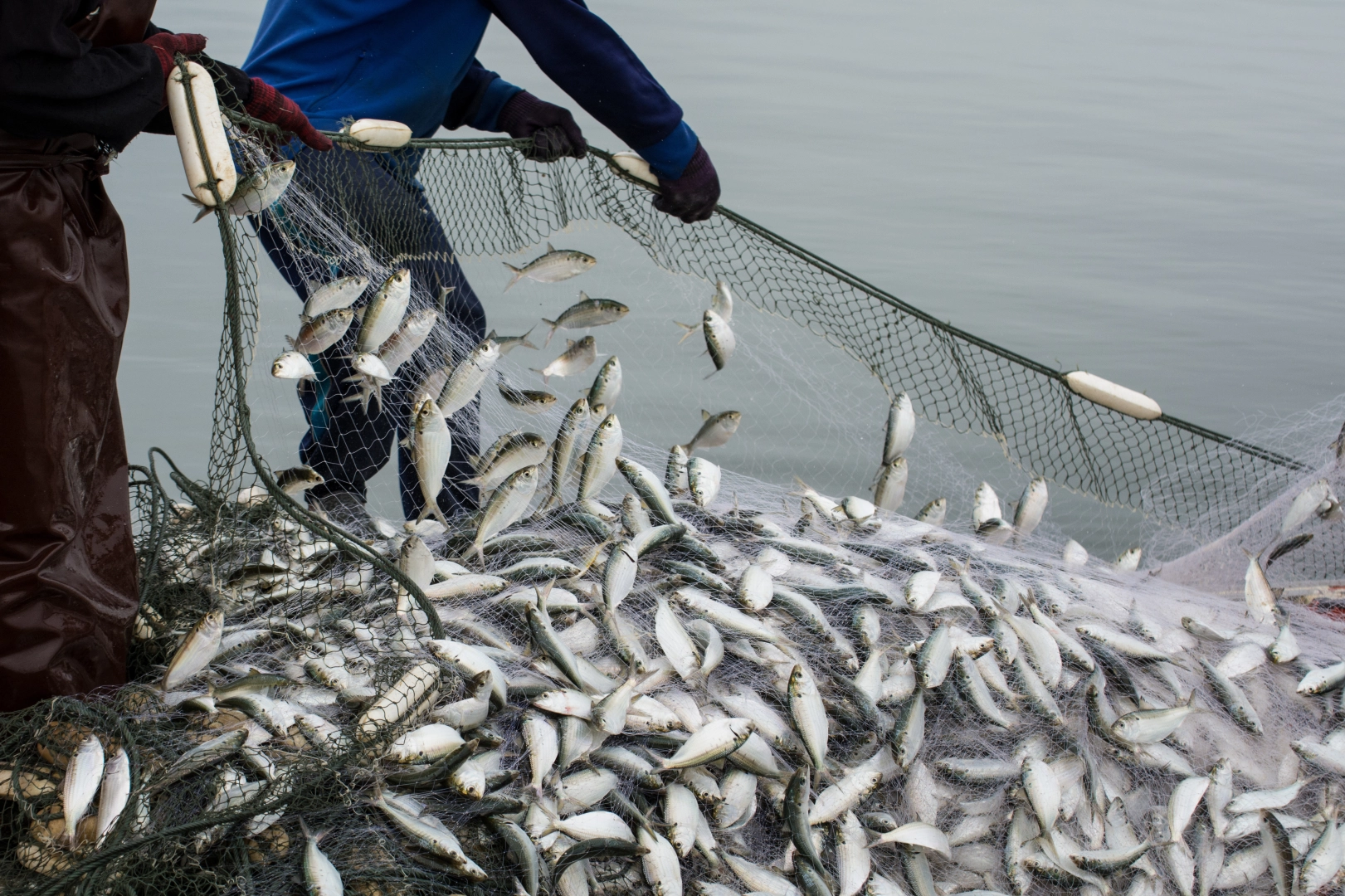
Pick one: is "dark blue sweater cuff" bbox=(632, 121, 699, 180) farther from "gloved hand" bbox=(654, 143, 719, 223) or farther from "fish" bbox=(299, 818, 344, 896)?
"fish" bbox=(299, 818, 344, 896)

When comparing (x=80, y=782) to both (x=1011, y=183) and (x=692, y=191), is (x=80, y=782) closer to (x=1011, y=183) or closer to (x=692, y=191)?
(x=692, y=191)

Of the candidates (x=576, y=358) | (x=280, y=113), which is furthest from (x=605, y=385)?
(x=280, y=113)

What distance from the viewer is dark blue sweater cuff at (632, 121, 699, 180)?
368cm

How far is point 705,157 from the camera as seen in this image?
3.82 meters

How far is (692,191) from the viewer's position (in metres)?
3.75

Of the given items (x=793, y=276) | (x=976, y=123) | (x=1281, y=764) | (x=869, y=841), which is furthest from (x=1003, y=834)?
(x=976, y=123)

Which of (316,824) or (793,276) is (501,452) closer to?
(316,824)

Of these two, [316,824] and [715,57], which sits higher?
[715,57]

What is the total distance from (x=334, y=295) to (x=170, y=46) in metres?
0.71

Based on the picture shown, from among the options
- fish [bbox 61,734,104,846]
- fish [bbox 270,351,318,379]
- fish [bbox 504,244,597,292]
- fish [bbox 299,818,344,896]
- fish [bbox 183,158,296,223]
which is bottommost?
fish [bbox 299,818,344,896]

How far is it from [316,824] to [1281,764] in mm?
2328

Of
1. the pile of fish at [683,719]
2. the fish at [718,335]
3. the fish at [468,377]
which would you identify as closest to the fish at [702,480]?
the pile of fish at [683,719]

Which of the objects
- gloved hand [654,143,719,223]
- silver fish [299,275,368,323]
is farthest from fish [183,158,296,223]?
gloved hand [654,143,719,223]

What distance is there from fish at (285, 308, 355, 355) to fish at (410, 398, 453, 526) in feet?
0.99
